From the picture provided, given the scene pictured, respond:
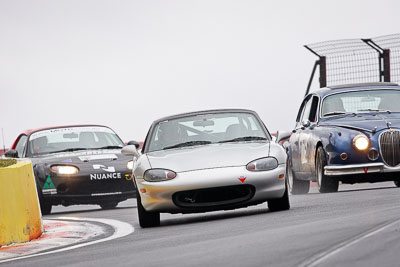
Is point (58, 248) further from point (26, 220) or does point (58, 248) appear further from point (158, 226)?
point (158, 226)

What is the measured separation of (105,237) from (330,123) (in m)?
5.50

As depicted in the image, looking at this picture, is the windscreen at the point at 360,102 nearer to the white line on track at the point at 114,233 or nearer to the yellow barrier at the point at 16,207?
the white line on track at the point at 114,233

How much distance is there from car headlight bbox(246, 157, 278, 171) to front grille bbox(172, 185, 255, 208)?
19 cm

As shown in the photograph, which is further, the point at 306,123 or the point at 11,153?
the point at 11,153

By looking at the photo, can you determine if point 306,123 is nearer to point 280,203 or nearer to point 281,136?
point 281,136

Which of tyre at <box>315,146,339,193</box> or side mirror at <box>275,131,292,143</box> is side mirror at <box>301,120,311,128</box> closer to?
tyre at <box>315,146,339,193</box>

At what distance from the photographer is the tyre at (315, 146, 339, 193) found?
14.3 m

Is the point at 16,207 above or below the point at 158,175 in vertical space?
below

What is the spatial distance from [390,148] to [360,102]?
1.16 metres

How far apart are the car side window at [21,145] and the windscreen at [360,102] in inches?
190

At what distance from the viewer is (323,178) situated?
1443 cm

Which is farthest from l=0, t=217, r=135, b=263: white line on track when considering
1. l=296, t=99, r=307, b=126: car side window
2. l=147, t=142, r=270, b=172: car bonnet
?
l=296, t=99, r=307, b=126: car side window

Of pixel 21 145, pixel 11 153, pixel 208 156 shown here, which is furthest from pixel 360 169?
pixel 21 145

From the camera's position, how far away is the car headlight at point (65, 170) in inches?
588
